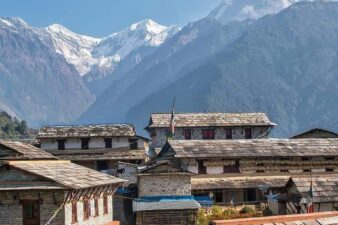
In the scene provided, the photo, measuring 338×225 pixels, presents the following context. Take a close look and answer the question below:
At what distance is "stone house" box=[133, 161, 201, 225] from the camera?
5538 centimetres

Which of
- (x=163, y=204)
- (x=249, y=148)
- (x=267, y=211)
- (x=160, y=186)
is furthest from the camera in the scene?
(x=249, y=148)

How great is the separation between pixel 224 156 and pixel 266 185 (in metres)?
5.00

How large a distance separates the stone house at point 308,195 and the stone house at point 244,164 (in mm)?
14138

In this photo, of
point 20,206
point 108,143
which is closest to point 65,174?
point 20,206

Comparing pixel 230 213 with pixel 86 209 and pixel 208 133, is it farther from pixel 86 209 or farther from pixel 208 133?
pixel 208 133

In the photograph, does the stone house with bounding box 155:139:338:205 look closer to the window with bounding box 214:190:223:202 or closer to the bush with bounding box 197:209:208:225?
the window with bounding box 214:190:223:202

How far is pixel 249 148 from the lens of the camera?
226ft

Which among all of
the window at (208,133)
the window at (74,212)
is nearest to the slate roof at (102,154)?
the window at (208,133)

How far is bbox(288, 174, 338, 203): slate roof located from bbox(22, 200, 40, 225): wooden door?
60.6 ft

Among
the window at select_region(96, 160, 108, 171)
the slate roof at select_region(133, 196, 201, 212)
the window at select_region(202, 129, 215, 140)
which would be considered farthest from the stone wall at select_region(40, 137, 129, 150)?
the slate roof at select_region(133, 196, 201, 212)

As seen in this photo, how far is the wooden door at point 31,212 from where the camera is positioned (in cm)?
3912

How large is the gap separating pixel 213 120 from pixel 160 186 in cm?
2782

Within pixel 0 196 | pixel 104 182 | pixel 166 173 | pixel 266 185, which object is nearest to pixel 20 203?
pixel 0 196

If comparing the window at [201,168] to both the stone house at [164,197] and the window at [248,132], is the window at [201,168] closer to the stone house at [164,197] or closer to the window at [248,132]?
the stone house at [164,197]
